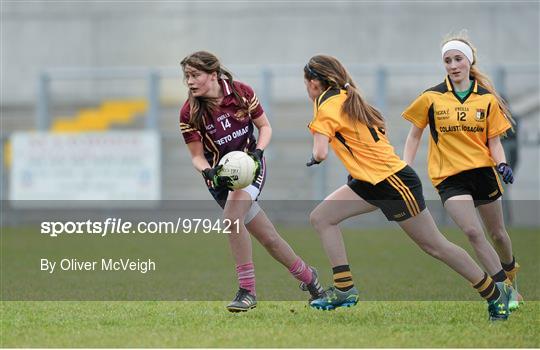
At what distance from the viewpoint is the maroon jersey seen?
7562mm

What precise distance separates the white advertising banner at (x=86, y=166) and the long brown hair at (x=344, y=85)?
36.3ft

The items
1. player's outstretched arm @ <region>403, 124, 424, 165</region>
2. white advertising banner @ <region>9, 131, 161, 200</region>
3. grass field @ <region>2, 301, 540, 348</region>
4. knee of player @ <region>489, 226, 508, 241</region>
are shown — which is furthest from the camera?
white advertising banner @ <region>9, 131, 161, 200</region>

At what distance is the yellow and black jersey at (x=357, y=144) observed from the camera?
7.26m

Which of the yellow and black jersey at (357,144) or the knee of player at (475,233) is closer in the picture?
the yellow and black jersey at (357,144)

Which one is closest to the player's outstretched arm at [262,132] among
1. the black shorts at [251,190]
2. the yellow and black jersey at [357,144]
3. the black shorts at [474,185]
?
the black shorts at [251,190]

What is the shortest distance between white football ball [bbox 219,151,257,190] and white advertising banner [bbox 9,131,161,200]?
11.0 metres

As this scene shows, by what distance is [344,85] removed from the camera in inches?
291

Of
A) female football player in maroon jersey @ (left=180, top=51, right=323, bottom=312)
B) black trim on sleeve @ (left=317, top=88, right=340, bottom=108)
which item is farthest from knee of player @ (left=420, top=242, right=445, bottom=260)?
black trim on sleeve @ (left=317, top=88, right=340, bottom=108)

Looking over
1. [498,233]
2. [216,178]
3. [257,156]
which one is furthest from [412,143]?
[216,178]

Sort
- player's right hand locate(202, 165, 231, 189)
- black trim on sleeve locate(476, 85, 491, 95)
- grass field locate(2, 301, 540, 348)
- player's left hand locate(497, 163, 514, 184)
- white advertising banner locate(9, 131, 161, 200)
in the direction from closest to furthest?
grass field locate(2, 301, 540, 348) < player's right hand locate(202, 165, 231, 189) < player's left hand locate(497, 163, 514, 184) < black trim on sleeve locate(476, 85, 491, 95) < white advertising banner locate(9, 131, 161, 200)

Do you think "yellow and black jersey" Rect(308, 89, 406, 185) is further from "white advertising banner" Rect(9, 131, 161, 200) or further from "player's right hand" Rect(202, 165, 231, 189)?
"white advertising banner" Rect(9, 131, 161, 200)

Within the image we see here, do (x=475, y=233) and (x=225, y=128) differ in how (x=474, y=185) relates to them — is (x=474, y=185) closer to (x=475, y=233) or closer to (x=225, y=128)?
(x=475, y=233)

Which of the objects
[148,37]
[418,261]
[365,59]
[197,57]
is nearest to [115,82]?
[148,37]

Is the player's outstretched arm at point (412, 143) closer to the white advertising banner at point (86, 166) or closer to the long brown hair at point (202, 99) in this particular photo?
the long brown hair at point (202, 99)
